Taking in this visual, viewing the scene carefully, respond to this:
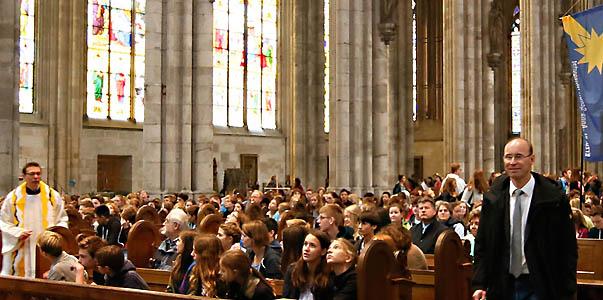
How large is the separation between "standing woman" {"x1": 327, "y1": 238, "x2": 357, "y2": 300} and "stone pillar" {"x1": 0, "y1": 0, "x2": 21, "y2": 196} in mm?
10470

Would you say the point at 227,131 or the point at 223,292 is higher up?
the point at 227,131

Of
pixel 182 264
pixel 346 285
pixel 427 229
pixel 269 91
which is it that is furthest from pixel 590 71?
pixel 269 91

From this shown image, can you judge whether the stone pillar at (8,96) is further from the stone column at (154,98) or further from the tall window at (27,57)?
the tall window at (27,57)

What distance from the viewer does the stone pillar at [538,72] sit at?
3120cm

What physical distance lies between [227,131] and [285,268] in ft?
94.3

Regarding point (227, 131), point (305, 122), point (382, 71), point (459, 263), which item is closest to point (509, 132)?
point (305, 122)

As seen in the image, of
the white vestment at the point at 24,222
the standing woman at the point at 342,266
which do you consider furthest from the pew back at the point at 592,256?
the white vestment at the point at 24,222

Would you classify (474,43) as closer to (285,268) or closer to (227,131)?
(227,131)

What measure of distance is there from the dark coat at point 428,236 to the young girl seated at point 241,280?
460 centimetres

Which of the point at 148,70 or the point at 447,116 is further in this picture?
the point at 447,116

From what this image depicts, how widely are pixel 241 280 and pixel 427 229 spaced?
16.1 feet

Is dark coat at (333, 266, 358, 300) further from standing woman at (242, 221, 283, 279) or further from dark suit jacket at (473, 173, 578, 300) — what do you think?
standing woman at (242, 221, 283, 279)

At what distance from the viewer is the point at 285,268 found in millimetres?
8500

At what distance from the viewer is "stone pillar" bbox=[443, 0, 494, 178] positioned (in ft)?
98.4
